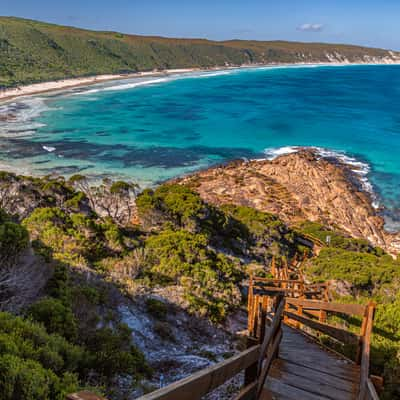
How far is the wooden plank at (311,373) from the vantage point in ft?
12.5

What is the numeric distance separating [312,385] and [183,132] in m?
46.2

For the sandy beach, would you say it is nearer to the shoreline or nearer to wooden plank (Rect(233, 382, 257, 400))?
the shoreline

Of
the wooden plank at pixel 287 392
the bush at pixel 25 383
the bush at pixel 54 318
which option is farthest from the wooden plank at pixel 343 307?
the bush at pixel 54 318

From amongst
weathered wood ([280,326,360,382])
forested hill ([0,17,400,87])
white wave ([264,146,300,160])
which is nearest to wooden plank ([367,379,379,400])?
weathered wood ([280,326,360,382])

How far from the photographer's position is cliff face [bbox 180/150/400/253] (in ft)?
82.1

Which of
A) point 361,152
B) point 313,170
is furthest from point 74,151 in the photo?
point 361,152

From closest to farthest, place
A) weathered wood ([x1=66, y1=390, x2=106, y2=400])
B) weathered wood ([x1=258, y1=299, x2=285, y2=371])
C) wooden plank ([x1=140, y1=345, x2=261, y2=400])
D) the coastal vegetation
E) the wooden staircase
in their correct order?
weathered wood ([x1=66, y1=390, x2=106, y2=400])
wooden plank ([x1=140, y1=345, x2=261, y2=400])
the wooden staircase
weathered wood ([x1=258, y1=299, x2=285, y2=371])
the coastal vegetation

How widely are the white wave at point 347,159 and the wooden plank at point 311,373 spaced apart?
83.0 ft

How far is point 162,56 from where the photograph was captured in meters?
165

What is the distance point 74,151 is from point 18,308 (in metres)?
33.9

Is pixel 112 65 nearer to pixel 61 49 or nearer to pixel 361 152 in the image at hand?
pixel 61 49

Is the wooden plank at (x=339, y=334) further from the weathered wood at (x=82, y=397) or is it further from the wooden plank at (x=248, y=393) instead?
the weathered wood at (x=82, y=397)

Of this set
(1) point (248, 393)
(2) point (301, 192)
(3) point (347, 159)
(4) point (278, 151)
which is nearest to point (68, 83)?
(4) point (278, 151)

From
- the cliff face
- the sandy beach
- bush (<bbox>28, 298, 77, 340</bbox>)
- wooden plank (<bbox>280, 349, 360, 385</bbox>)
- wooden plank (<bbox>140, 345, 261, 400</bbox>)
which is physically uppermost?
the sandy beach
